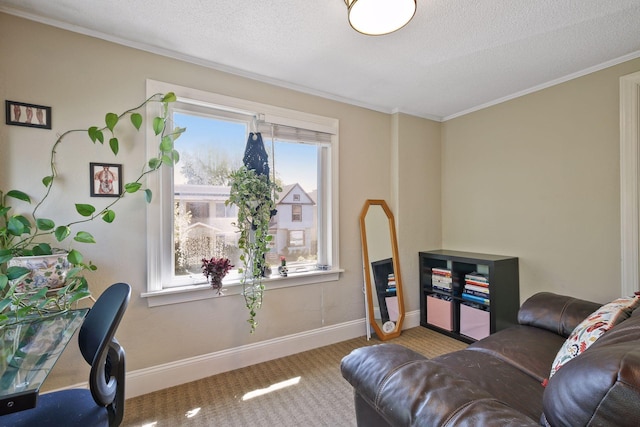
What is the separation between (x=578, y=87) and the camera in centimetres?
240

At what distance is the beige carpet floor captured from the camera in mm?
1760

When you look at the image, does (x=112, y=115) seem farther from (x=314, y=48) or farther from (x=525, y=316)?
(x=525, y=316)

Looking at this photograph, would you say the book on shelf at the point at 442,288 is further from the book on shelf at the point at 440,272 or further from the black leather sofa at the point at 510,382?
the black leather sofa at the point at 510,382

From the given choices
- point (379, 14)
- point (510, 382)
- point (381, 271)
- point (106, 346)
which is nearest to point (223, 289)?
point (106, 346)

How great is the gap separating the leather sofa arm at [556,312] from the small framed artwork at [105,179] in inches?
114

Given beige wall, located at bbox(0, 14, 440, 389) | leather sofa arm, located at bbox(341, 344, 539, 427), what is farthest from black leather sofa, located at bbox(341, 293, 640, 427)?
beige wall, located at bbox(0, 14, 440, 389)

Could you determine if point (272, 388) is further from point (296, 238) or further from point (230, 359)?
point (296, 238)

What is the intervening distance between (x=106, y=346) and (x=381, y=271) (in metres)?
2.47

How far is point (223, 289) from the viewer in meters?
2.30

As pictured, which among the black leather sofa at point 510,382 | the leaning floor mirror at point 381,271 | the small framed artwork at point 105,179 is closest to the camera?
the black leather sofa at point 510,382

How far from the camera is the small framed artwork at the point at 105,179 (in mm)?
1878

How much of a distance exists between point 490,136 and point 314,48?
7.04 ft

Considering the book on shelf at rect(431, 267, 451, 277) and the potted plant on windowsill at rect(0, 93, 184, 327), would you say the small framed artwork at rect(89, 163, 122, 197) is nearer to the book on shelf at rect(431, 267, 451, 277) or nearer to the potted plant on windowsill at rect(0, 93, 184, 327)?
the potted plant on windowsill at rect(0, 93, 184, 327)

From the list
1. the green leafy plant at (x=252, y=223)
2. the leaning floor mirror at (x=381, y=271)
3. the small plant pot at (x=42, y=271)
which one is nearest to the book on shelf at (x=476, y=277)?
the leaning floor mirror at (x=381, y=271)
